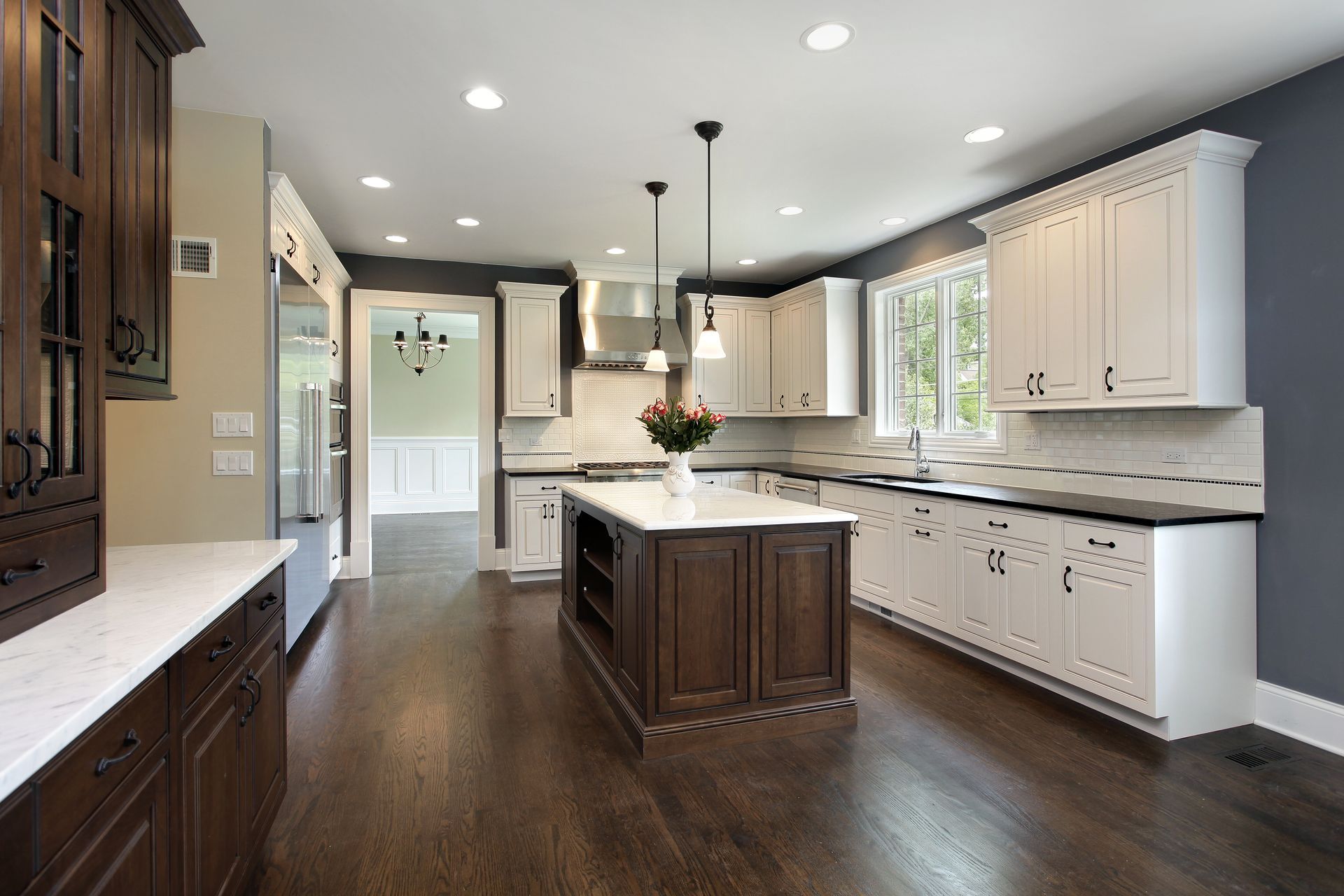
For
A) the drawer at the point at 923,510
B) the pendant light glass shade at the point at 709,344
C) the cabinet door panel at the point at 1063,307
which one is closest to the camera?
the cabinet door panel at the point at 1063,307

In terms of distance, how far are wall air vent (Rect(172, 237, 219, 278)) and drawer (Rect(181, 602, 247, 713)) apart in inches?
79.6

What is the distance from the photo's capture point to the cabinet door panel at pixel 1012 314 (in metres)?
3.64

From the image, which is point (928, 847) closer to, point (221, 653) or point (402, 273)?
point (221, 653)

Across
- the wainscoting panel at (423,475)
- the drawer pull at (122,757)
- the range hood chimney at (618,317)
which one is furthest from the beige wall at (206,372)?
the wainscoting panel at (423,475)

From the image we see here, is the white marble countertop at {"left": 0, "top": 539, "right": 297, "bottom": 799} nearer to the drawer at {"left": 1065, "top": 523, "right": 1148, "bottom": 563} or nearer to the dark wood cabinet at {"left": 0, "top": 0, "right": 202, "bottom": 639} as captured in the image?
the dark wood cabinet at {"left": 0, "top": 0, "right": 202, "bottom": 639}

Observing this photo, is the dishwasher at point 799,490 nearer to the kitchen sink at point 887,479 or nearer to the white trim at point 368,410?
the kitchen sink at point 887,479

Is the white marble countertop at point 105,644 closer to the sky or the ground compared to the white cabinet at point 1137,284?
closer to the ground

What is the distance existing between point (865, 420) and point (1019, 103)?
2820mm

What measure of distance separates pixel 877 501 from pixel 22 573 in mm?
3970

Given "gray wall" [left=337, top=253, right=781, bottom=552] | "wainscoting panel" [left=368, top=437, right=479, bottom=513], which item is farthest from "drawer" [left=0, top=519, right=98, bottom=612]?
"wainscoting panel" [left=368, top=437, right=479, bottom=513]

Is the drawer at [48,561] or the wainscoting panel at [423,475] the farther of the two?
the wainscoting panel at [423,475]

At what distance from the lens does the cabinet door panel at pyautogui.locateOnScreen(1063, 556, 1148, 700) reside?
110 inches

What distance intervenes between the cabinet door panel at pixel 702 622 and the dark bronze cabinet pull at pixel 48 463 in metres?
1.82

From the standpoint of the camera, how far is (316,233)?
4.22 meters
